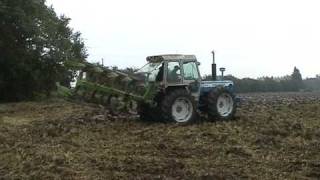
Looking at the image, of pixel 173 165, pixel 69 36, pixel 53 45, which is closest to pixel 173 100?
pixel 173 165

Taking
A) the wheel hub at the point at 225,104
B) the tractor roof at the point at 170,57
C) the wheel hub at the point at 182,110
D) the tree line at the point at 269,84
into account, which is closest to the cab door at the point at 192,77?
the tractor roof at the point at 170,57

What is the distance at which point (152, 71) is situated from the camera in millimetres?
16812

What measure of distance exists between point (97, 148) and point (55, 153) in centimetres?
102

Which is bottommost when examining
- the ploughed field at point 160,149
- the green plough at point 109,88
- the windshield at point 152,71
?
the ploughed field at point 160,149

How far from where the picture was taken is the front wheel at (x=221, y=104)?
687 inches

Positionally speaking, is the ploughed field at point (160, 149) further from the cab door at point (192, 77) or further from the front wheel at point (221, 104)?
the cab door at point (192, 77)

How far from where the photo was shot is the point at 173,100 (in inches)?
650

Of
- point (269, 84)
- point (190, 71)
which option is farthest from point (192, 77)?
point (269, 84)

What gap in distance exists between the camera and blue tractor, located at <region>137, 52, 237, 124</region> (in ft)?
54.2

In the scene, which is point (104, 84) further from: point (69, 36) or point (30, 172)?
point (69, 36)

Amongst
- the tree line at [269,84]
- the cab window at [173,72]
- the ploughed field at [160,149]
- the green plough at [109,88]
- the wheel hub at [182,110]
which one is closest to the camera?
the ploughed field at [160,149]

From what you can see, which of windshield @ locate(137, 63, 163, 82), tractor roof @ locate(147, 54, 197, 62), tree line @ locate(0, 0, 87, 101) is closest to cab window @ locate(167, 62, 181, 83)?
tractor roof @ locate(147, 54, 197, 62)

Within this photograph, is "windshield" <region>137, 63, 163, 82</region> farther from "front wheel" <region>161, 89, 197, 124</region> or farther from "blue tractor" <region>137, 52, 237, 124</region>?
"front wheel" <region>161, 89, 197, 124</region>

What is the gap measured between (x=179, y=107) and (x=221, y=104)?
1.60 m
